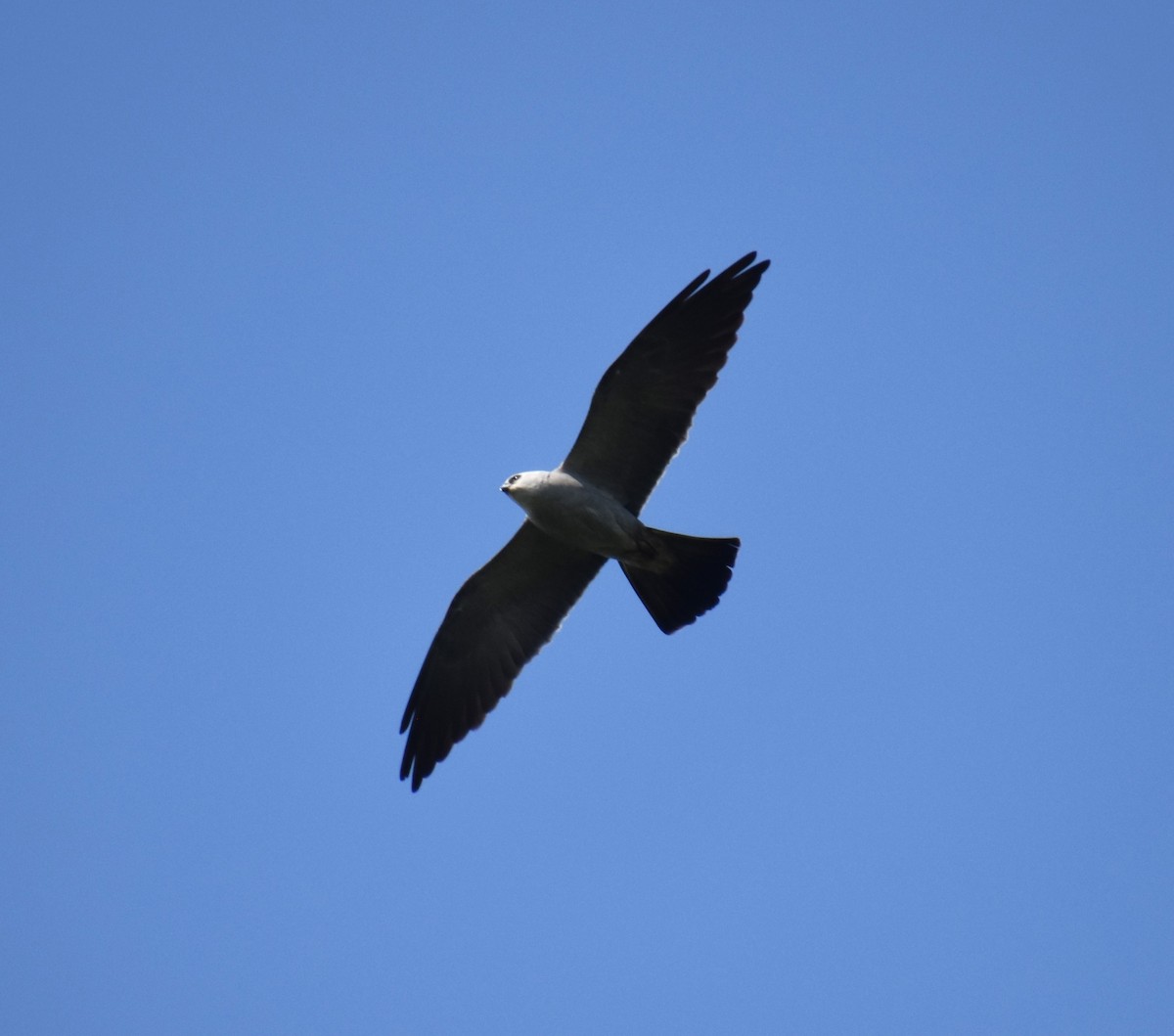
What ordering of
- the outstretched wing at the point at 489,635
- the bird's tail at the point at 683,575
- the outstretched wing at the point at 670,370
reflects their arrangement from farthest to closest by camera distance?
the outstretched wing at the point at 489,635 < the bird's tail at the point at 683,575 < the outstretched wing at the point at 670,370

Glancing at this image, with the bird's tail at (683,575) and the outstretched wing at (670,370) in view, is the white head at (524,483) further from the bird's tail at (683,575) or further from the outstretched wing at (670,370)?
the bird's tail at (683,575)

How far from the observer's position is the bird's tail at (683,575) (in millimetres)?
10234

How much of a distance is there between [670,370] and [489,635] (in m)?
2.88

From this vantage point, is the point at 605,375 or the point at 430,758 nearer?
the point at 605,375

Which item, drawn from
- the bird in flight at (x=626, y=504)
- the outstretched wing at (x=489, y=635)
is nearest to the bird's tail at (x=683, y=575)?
the bird in flight at (x=626, y=504)

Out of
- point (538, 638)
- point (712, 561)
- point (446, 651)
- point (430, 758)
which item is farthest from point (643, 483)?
point (430, 758)

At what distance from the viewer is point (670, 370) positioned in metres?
10.1

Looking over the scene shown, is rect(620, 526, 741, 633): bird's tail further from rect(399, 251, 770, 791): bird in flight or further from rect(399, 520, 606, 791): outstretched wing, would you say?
rect(399, 520, 606, 791): outstretched wing

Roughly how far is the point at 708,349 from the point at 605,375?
0.84 meters

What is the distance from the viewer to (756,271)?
10172 mm

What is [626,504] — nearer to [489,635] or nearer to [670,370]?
[670,370]

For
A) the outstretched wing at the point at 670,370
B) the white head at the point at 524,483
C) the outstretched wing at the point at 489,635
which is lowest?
the outstretched wing at the point at 489,635

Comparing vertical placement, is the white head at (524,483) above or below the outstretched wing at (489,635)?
above

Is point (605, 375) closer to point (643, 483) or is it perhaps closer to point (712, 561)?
point (643, 483)
